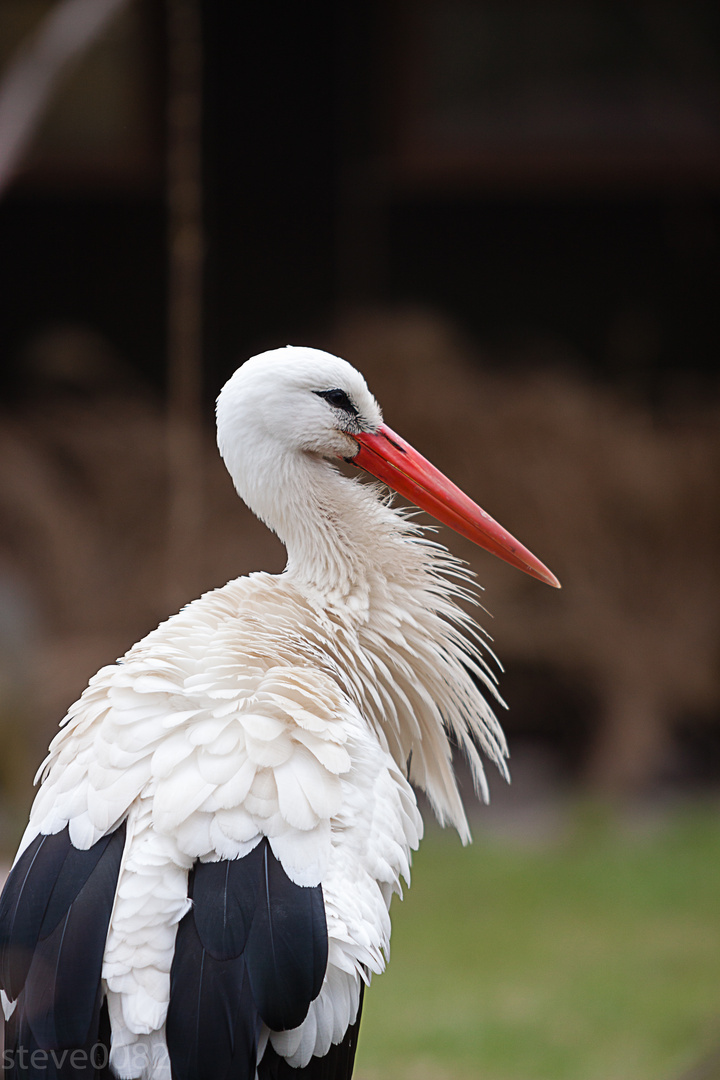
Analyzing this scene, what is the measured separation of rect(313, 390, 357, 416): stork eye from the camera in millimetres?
2570

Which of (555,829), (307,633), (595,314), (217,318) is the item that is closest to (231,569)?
(217,318)

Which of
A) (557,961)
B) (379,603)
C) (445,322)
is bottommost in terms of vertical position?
(557,961)

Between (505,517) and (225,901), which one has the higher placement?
(505,517)

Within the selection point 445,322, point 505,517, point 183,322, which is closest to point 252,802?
point 183,322

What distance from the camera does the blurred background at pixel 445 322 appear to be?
6.18m

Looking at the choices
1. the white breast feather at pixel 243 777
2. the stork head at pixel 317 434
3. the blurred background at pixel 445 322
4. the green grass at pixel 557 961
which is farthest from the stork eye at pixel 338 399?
the blurred background at pixel 445 322

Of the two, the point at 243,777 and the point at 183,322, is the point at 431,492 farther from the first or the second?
the point at 183,322

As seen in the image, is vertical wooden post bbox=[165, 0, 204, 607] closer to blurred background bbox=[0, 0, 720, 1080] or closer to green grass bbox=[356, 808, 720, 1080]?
blurred background bbox=[0, 0, 720, 1080]

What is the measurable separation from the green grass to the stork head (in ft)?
6.64

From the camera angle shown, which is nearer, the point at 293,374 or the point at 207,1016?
the point at 207,1016

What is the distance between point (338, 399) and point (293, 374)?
0.35 ft

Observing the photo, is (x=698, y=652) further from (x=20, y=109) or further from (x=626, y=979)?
Answer: (x=20, y=109)

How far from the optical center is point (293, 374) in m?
2.53

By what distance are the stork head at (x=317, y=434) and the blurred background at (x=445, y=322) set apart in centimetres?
325
